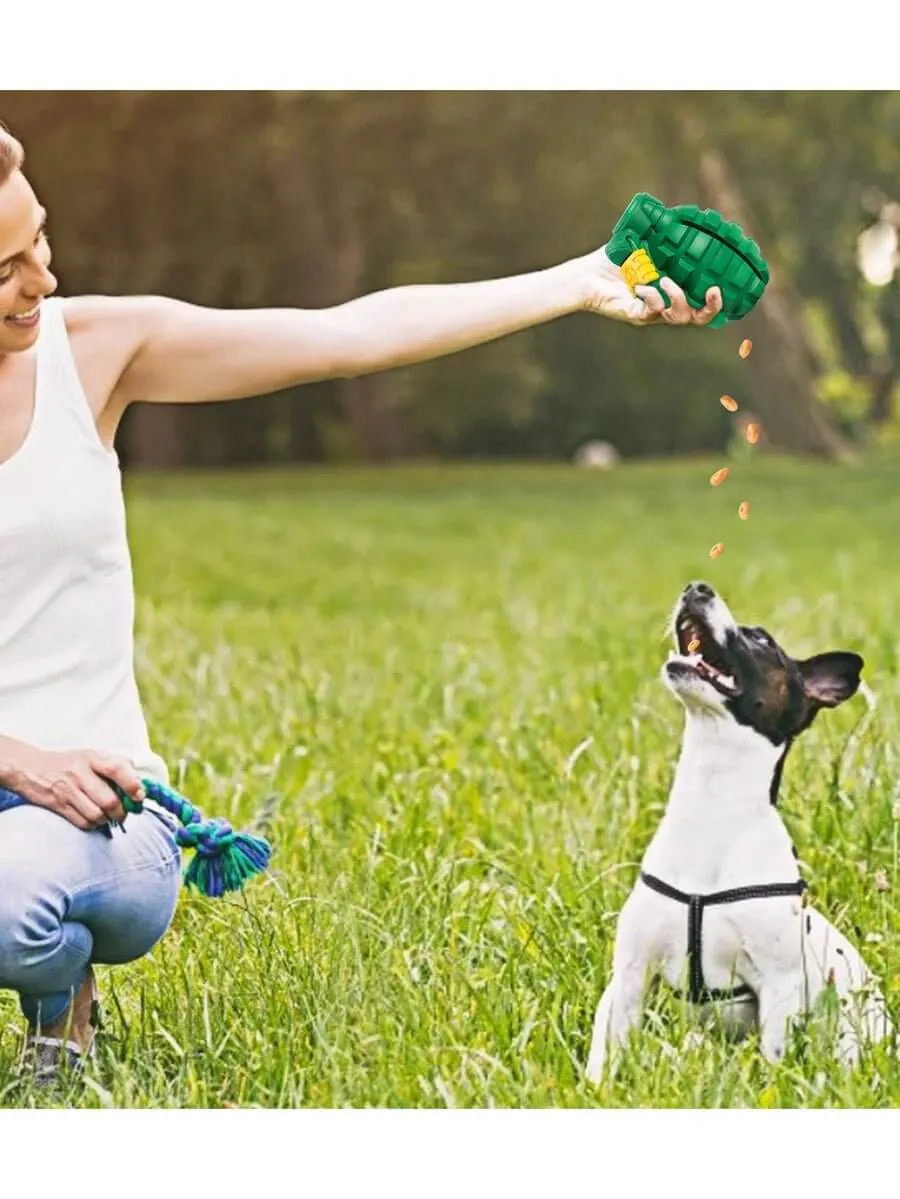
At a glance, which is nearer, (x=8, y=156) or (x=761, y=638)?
(x=8, y=156)

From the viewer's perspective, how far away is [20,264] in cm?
280

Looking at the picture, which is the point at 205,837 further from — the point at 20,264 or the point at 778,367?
the point at 778,367

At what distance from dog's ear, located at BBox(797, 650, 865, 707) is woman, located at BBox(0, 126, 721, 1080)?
552mm

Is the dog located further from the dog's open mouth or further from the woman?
the woman

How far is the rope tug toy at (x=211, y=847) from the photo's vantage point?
9.64ft

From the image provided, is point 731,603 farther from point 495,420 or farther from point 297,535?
point 495,420

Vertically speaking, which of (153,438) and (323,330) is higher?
(153,438)

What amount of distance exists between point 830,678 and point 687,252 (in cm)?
68

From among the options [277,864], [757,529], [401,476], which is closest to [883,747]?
[277,864]

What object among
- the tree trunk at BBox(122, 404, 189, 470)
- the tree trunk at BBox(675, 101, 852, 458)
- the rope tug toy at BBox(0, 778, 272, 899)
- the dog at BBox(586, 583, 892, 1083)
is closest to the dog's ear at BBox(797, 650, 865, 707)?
the dog at BBox(586, 583, 892, 1083)

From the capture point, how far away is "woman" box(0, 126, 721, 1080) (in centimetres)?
279

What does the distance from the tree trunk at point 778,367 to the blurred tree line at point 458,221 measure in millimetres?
27

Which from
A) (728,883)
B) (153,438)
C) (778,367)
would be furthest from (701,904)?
(153,438)

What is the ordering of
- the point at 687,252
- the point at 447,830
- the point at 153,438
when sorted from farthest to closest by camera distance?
1. the point at 153,438
2. the point at 447,830
3. the point at 687,252
